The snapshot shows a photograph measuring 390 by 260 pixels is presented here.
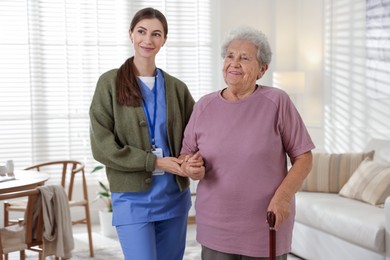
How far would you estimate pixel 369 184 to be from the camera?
14.9 ft

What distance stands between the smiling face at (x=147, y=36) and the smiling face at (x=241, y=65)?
363mm

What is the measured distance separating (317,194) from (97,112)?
279 cm

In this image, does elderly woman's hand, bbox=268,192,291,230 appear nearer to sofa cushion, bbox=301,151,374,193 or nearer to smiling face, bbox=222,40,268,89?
smiling face, bbox=222,40,268,89

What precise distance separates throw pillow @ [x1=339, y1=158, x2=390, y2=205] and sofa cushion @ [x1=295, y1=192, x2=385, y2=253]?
0.19ft

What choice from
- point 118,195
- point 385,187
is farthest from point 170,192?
point 385,187

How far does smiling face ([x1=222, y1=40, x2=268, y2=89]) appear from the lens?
229cm

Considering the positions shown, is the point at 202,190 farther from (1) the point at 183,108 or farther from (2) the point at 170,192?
(1) the point at 183,108

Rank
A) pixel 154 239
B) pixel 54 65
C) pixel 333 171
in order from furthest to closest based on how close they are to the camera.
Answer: pixel 54 65 → pixel 333 171 → pixel 154 239

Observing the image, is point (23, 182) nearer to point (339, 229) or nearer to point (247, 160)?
point (339, 229)

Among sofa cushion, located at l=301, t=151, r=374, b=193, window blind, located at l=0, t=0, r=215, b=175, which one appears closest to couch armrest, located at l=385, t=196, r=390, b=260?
sofa cushion, located at l=301, t=151, r=374, b=193

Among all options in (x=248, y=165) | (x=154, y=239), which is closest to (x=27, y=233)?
(x=154, y=239)

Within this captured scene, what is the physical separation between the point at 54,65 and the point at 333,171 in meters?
2.85

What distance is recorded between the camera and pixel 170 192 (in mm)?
2586

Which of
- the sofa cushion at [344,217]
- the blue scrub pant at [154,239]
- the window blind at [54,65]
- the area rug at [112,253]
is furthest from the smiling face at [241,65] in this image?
the window blind at [54,65]
